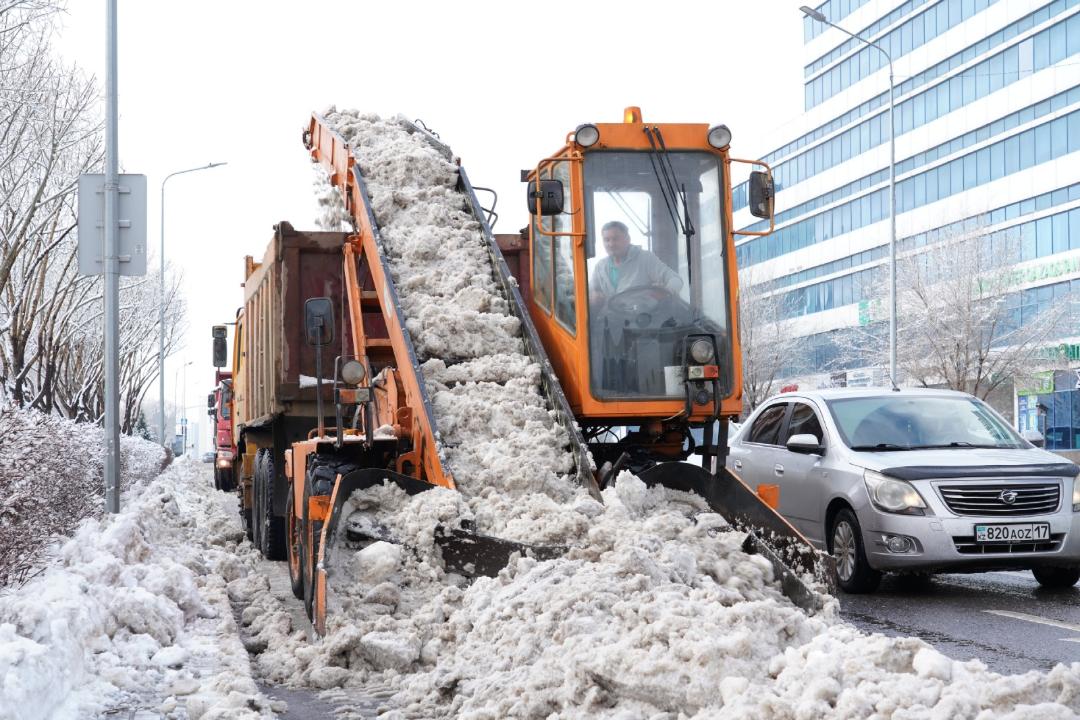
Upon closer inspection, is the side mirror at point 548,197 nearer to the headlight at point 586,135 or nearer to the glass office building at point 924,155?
the headlight at point 586,135

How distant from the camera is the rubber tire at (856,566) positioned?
31.1 ft

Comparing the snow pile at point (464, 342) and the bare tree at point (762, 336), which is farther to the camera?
the bare tree at point (762, 336)

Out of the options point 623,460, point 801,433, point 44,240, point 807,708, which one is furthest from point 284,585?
point 44,240

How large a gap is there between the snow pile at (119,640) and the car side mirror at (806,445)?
4.67 m

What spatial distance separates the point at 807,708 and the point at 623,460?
3.80m

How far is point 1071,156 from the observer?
143 ft

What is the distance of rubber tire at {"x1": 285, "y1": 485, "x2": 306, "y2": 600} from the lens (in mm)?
8477

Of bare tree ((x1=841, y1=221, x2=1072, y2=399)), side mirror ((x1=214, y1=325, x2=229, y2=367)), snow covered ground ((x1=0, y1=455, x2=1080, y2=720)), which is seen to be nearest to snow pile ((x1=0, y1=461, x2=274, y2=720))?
snow covered ground ((x1=0, y1=455, x2=1080, y2=720))

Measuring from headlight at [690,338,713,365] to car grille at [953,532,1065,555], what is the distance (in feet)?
8.27

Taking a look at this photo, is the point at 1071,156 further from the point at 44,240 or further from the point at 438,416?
the point at 438,416

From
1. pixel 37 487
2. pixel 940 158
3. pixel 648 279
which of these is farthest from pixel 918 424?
pixel 940 158

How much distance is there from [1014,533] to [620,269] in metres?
3.62

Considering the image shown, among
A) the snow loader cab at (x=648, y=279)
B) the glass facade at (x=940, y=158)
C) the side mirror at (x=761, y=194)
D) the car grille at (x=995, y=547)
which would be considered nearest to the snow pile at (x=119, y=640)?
the snow loader cab at (x=648, y=279)

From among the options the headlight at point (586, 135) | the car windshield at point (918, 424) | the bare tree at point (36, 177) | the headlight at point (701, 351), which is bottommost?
the car windshield at point (918, 424)
